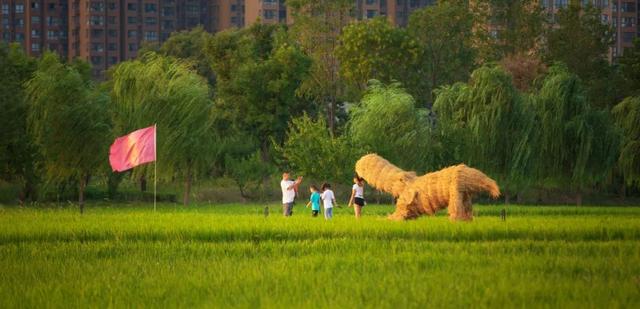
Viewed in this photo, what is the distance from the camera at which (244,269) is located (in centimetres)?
2131

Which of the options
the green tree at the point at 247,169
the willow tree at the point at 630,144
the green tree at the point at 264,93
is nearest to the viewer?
the willow tree at the point at 630,144

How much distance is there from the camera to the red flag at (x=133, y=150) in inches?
1875

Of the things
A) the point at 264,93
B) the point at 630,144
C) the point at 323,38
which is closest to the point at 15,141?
the point at 264,93

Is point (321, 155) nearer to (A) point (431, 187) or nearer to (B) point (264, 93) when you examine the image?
(B) point (264, 93)

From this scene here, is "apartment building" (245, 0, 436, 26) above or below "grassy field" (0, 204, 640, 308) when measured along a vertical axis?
above

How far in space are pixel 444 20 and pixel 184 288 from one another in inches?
3080

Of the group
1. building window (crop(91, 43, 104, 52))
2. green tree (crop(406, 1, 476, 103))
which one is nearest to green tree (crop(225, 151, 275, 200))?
green tree (crop(406, 1, 476, 103))

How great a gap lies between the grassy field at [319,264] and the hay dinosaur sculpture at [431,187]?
5.00ft

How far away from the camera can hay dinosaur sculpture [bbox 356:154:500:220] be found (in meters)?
33.8

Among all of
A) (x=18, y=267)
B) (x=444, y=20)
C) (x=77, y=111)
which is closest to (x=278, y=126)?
(x=444, y=20)

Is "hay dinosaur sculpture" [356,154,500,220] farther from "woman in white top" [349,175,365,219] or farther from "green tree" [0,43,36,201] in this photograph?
"green tree" [0,43,36,201]

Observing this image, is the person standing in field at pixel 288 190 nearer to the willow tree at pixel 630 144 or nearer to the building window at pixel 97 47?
the willow tree at pixel 630 144

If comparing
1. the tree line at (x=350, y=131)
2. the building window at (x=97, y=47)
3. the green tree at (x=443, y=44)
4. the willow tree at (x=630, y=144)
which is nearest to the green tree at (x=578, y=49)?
the green tree at (x=443, y=44)

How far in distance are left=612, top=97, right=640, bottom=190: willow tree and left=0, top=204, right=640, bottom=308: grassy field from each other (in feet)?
97.7
